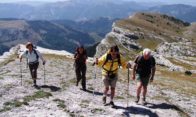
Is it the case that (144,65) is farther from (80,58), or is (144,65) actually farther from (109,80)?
(80,58)

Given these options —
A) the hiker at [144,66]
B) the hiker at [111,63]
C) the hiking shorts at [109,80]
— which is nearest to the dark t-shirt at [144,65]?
the hiker at [144,66]

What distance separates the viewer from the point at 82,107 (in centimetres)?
2477

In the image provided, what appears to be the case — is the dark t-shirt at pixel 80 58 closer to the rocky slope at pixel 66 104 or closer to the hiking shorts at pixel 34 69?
the rocky slope at pixel 66 104

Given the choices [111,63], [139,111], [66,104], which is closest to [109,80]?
[111,63]

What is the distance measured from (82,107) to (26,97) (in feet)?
14.8

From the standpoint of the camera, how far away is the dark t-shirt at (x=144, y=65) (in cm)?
2544

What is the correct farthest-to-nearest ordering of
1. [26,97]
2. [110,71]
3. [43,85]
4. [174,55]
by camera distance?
1. [174,55]
2. [43,85]
3. [26,97]
4. [110,71]

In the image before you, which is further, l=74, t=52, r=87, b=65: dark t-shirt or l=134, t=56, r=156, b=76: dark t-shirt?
l=74, t=52, r=87, b=65: dark t-shirt

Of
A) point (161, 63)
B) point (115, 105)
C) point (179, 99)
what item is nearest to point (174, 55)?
point (161, 63)

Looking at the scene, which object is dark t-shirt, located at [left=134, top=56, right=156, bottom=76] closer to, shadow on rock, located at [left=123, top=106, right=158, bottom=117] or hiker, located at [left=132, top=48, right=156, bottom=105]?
hiker, located at [left=132, top=48, right=156, bottom=105]

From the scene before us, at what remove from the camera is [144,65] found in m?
25.5

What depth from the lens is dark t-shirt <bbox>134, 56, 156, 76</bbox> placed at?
25.4 m

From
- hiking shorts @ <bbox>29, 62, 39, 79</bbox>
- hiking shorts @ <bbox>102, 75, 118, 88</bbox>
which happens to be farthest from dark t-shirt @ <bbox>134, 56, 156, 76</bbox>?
hiking shorts @ <bbox>29, 62, 39, 79</bbox>

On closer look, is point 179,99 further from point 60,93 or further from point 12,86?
point 12,86
